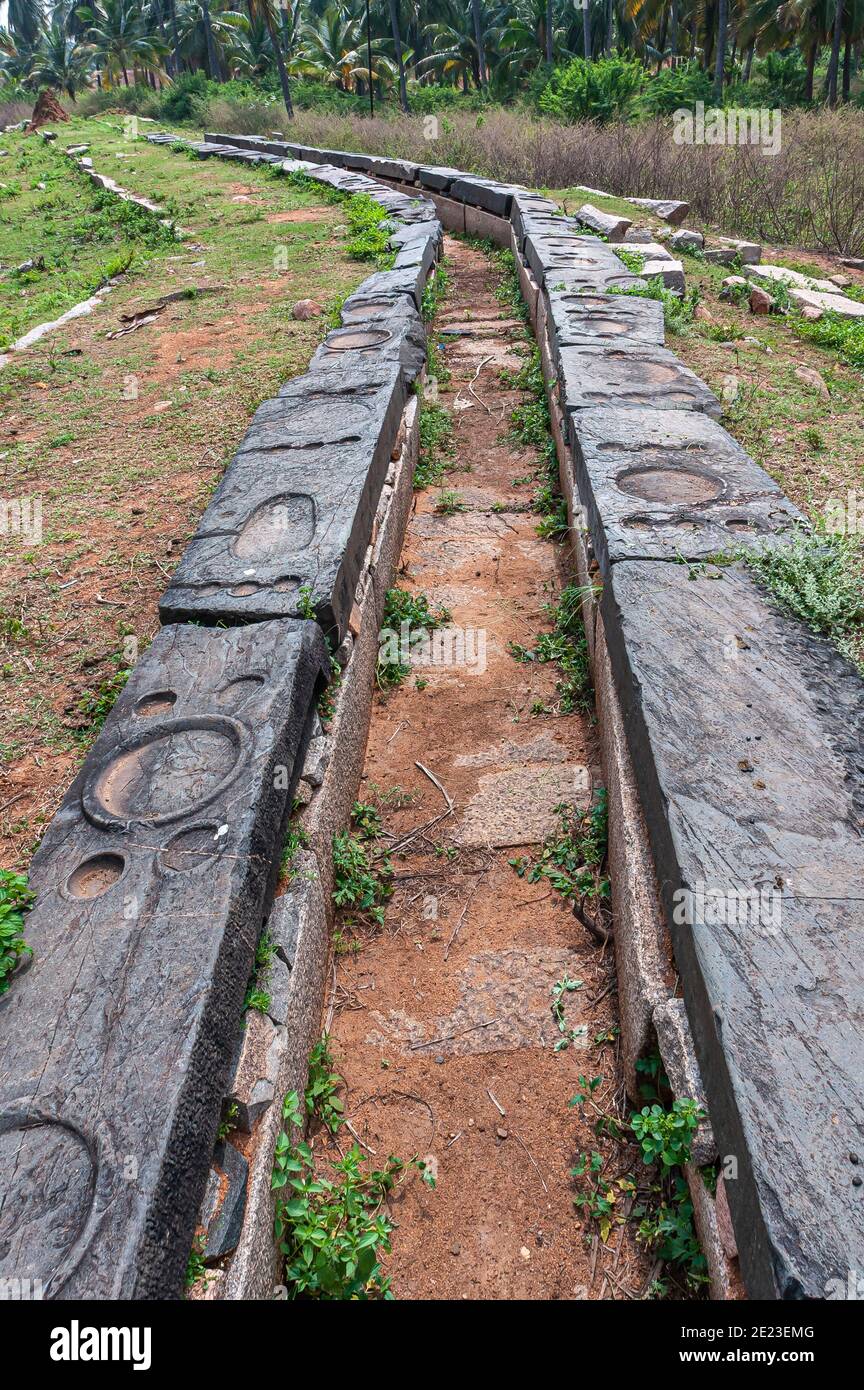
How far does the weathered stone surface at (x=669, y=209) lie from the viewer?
11.4 metres

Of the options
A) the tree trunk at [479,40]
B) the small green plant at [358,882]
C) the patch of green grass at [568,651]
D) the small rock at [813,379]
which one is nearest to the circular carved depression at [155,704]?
the small green plant at [358,882]

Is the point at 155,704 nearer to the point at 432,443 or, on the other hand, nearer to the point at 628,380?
the point at 628,380

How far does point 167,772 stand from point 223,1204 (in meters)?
1.16

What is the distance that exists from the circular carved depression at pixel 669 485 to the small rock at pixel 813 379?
247cm

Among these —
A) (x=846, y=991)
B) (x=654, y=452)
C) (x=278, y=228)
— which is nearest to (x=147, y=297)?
(x=278, y=228)

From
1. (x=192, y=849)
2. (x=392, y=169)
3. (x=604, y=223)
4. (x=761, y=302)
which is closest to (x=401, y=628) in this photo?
(x=192, y=849)

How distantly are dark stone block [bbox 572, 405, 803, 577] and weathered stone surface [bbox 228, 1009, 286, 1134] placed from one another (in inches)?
85.1

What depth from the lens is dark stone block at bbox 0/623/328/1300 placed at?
5.40ft

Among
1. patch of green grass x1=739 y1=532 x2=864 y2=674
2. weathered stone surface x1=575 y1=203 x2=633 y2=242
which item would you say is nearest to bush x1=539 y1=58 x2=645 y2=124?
weathered stone surface x1=575 y1=203 x2=633 y2=242

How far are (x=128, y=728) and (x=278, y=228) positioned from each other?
10.6 meters

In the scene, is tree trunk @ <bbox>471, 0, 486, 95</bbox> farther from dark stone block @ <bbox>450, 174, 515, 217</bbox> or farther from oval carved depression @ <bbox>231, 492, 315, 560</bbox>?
oval carved depression @ <bbox>231, 492, 315, 560</bbox>

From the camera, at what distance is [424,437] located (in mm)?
6273

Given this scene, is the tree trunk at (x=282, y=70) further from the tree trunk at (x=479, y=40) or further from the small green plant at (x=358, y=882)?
the small green plant at (x=358, y=882)
